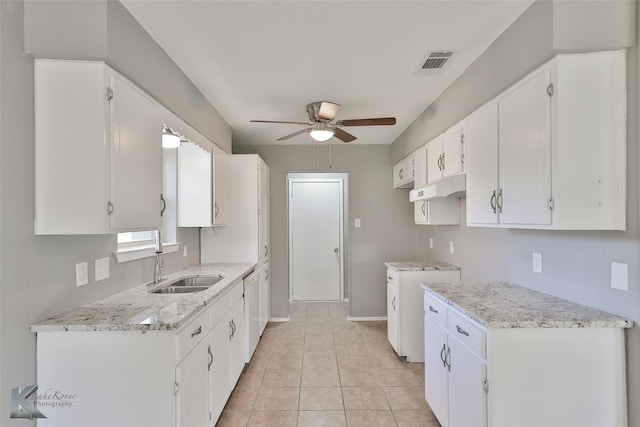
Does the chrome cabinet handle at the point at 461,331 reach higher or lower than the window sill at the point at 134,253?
lower

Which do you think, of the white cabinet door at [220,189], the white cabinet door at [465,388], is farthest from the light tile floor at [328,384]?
the white cabinet door at [220,189]

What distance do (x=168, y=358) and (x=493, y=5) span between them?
2337 millimetres

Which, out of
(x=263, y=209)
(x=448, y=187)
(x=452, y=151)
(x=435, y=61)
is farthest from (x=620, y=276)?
(x=263, y=209)

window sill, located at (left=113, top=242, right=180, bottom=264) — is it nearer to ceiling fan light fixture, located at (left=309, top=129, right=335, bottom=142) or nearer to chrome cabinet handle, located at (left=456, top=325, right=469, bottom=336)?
ceiling fan light fixture, located at (left=309, top=129, right=335, bottom=142)

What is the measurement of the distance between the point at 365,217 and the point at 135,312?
3.45 metres

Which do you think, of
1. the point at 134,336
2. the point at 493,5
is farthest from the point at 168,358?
the point at 493,5

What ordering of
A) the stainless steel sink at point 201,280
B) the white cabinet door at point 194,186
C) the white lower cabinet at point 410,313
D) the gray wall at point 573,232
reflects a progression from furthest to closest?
1. the white lower cabinet at point 410,313
2. the white cabinet door at point 194,186
3. the stainless steel sink at point 201,280
4. the gray wall at point 573,232

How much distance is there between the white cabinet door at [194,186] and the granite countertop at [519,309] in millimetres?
2073

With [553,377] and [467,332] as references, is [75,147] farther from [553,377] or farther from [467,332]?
[553,377]

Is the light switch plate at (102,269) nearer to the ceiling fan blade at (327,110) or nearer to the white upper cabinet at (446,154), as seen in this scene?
the ceiling fan blade at (327,110)

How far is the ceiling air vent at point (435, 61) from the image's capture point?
2170mm

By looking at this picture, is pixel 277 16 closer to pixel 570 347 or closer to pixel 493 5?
pixel 493 5

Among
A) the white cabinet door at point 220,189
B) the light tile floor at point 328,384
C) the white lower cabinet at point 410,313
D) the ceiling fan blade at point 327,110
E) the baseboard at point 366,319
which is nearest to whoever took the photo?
the light tile floor at point 328,384

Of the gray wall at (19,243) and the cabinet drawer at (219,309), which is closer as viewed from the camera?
the gray wall at (19,243)
